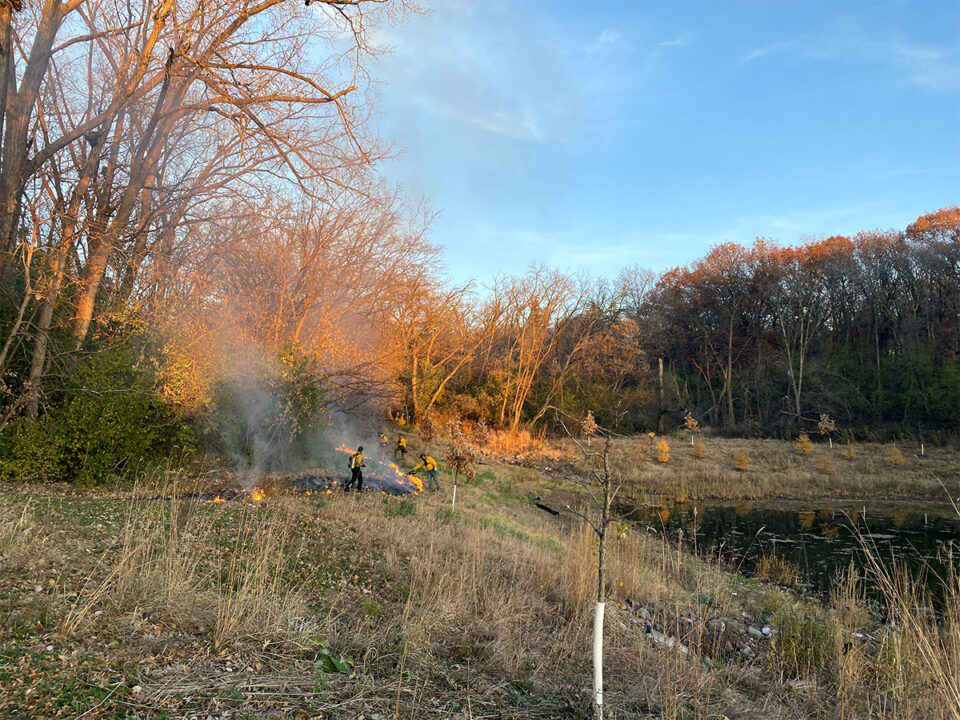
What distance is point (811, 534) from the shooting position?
1638cm

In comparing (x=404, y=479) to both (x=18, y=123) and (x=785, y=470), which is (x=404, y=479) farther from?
(x=785, y=470)

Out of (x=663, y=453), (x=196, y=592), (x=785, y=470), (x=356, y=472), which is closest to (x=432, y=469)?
(x=356, y=472)

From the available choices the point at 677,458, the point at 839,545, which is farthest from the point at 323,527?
the point at 677,458

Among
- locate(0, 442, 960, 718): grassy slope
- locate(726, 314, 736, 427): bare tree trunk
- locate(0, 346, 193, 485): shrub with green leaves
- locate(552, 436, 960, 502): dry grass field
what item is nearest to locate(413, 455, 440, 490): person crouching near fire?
locate(0, 346, 193, 485): shrub with green leaves

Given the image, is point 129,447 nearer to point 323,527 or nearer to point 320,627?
point 323,527

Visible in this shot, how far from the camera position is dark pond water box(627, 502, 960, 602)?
502 inches

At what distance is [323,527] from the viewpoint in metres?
8.36

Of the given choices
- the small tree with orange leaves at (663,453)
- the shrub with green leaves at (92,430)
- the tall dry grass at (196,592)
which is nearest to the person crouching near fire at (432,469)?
the shrub with green leaves at (92,430)

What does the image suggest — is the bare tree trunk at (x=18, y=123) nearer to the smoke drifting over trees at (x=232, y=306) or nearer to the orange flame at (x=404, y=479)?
the smoke drifting over trees at (x=232, y=306)

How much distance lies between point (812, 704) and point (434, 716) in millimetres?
3084

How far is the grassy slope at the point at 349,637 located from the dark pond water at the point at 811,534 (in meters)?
5.07

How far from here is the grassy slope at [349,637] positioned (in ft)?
11.0

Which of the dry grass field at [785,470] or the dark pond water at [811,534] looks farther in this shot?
the dry grass field at [785,470]

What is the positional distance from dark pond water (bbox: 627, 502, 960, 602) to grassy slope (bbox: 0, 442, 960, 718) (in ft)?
16.6
